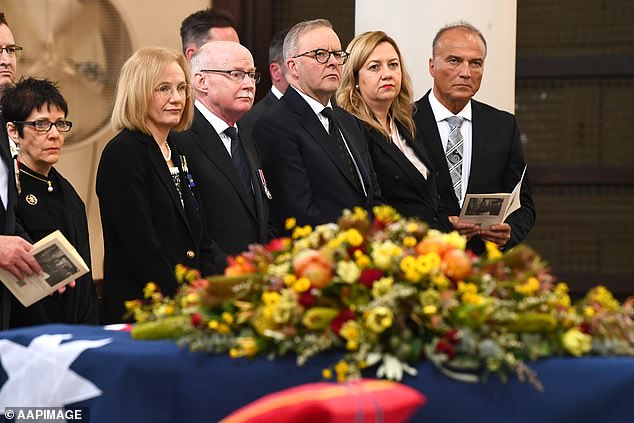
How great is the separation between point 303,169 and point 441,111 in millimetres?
1156

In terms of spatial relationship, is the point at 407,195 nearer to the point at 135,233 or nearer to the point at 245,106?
the point at 245,106

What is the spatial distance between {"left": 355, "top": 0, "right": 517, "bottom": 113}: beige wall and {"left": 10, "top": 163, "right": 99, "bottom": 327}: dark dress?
227 cm

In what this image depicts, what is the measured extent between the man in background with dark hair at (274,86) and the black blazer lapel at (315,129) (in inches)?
13.1

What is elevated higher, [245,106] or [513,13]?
[513,13]

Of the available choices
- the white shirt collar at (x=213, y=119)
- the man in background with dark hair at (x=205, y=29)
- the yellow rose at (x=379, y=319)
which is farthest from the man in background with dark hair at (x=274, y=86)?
the yellow rose at (x=379, y=319)

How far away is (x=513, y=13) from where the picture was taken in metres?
6.74

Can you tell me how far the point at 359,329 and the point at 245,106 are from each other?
2513 millimetres

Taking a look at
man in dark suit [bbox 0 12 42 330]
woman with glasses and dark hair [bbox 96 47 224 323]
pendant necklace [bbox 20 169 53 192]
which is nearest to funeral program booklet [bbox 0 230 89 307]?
man in dark suit [bbox 0 12 42 330]

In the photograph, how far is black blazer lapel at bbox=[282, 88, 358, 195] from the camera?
5.37 metres

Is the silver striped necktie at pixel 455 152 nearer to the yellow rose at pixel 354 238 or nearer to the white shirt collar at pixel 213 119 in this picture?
the white shirt collar at pixel 213 119

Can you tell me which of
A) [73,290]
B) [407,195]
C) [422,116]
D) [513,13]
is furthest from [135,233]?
[513,13]

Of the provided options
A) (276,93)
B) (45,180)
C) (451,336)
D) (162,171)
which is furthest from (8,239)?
(276,93)

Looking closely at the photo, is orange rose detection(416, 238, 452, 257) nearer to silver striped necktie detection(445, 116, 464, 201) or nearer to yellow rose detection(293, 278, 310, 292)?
yellow rose detection(293, 278, 310, 292)

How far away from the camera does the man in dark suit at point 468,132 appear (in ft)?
19.8
